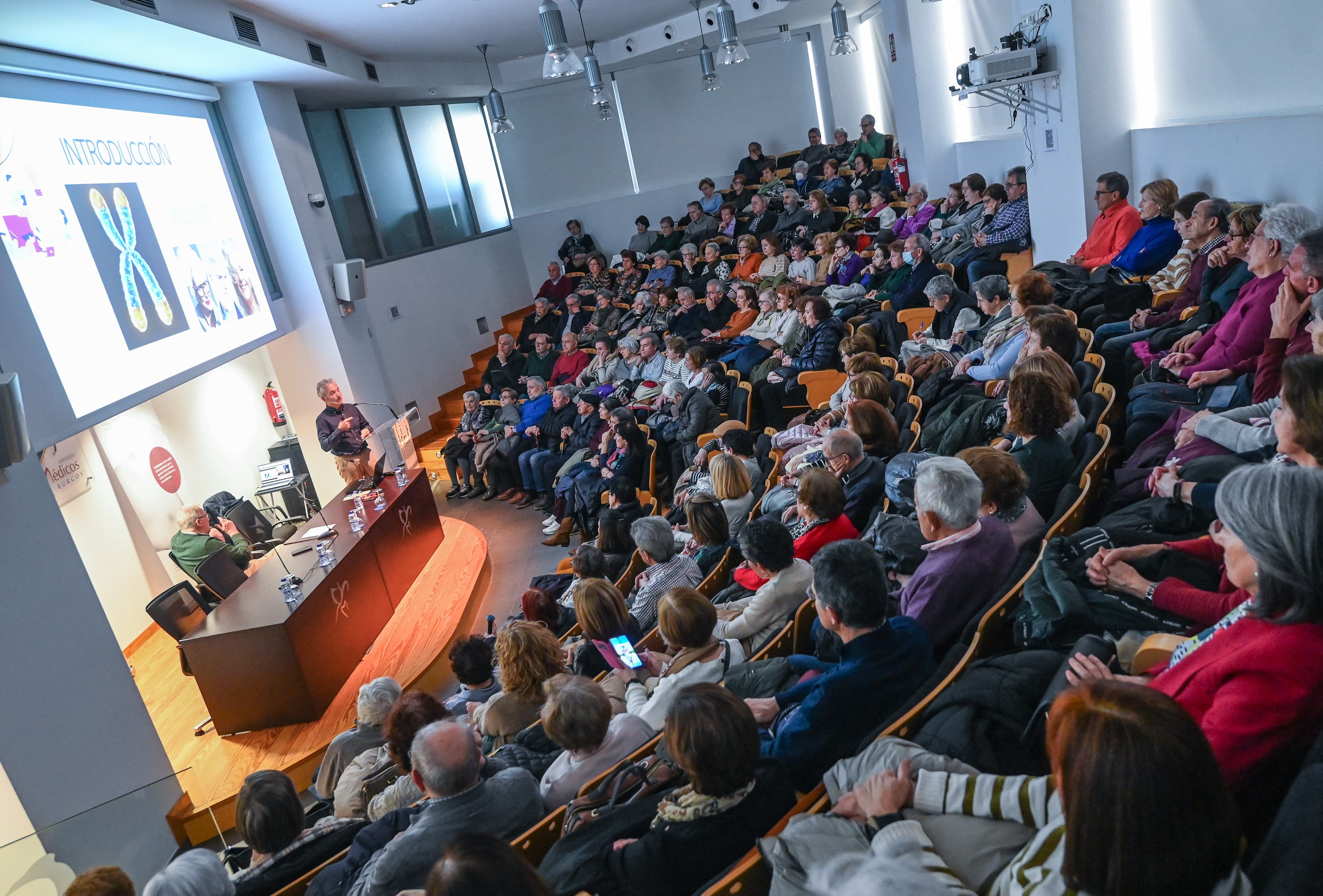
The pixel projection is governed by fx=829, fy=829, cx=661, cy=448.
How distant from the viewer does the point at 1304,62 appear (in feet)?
12.8

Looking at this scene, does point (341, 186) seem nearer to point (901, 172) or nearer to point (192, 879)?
point (901, 172)

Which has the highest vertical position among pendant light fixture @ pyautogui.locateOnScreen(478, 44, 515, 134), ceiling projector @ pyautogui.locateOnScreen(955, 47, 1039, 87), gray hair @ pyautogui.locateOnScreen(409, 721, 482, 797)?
pendant light fixture @ pyautogui.locateOnScreen(478, 44, 515, 134)

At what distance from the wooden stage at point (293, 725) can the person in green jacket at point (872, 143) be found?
23.9 feet

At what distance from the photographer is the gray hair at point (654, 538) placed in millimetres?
3451

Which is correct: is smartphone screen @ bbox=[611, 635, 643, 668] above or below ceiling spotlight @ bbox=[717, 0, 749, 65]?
below

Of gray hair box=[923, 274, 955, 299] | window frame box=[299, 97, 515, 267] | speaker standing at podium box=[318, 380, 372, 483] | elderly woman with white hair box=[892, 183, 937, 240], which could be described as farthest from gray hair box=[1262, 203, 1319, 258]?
window frame box=[299, 97, 515, 267]

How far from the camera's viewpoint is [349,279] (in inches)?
314

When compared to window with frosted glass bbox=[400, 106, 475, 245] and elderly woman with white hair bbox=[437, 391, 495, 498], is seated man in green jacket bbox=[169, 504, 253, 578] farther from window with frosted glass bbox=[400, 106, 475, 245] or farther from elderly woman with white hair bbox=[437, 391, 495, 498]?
window with frosted glass bbox=[400, 106, 475, 245]

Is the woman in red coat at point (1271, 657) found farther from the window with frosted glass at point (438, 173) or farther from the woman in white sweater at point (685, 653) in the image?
the window with frosted glass at point (438, 173)

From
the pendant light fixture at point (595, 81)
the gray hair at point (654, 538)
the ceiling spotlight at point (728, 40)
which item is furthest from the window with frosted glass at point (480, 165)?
the gray hair at point (654, 538)

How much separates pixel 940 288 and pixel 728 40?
2.59 meters

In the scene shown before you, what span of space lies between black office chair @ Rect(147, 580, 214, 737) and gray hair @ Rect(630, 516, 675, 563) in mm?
2570

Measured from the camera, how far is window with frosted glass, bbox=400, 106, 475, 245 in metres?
10.4

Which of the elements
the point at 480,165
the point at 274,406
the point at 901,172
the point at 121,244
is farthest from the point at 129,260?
the point at 901,172
